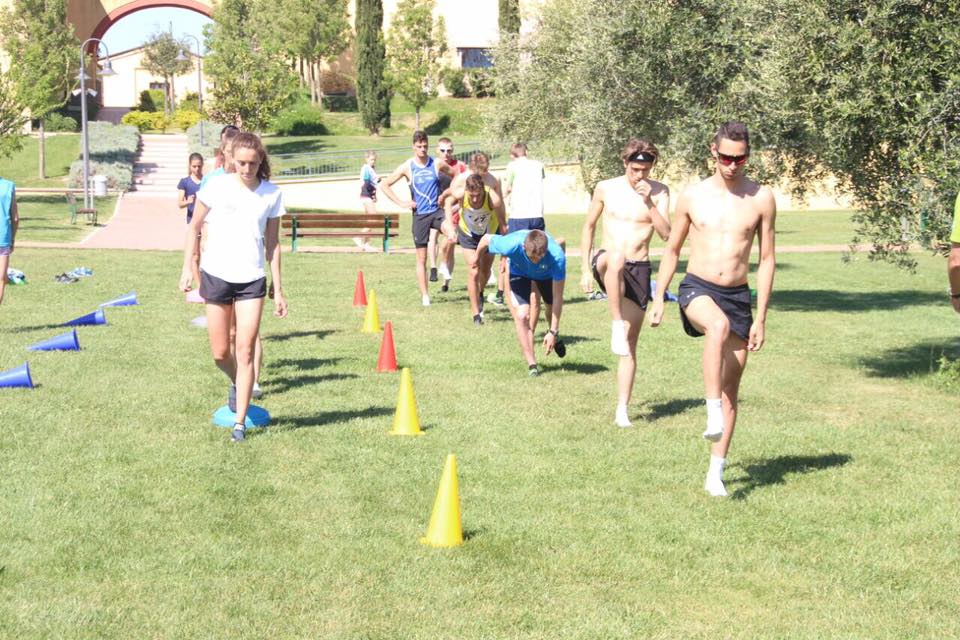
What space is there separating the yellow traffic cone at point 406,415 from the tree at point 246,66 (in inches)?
1219

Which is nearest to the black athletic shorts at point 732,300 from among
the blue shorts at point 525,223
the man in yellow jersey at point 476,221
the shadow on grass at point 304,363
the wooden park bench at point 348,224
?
the shadow on grass at point 304,363

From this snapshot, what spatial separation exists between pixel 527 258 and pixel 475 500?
14.0 feet

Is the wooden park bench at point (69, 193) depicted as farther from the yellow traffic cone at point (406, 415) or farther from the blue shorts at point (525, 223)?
the yellow traffic cone at point (406, 415)

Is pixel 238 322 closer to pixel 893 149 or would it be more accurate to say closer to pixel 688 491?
pixel 688 491

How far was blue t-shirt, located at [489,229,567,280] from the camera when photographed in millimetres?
11227

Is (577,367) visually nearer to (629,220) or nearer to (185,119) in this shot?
(629,220)

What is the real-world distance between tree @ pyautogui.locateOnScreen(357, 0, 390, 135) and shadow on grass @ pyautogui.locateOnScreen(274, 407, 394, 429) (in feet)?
170

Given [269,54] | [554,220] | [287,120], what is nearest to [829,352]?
[554,220]

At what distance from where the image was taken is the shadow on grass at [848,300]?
735 inches

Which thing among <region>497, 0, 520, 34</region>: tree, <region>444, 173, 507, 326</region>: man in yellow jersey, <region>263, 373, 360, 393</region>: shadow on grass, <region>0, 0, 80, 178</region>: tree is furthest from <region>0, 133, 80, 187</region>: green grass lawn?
<region>263, 373, 360, 393</region>: shadow on grass

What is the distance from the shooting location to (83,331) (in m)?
14.2

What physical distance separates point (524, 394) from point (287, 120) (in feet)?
176

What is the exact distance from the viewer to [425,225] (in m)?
17.5

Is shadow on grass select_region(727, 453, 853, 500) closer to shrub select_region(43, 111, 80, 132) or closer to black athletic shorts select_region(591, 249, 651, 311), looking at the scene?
black athletic shorts select_region(591, 249, 651, 311)
